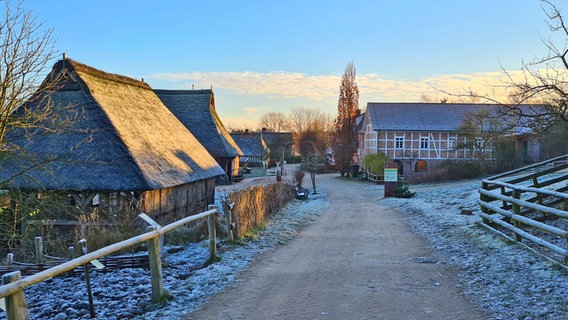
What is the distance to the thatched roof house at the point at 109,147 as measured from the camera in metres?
13.8

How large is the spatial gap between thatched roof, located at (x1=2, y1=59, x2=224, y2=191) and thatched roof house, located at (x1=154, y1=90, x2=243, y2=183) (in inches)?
615

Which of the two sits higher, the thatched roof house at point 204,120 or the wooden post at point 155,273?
the thatched roof house at point 204,120

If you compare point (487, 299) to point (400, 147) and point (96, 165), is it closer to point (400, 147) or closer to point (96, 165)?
point (96, 165)

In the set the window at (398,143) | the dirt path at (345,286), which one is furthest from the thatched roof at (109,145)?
the window at (398,143)

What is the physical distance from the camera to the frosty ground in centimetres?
558

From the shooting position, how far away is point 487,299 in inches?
228

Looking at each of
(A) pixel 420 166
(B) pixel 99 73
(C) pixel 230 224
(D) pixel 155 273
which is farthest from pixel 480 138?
(D) pixel 155 273

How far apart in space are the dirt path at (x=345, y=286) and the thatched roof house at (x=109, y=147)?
636 centimetres

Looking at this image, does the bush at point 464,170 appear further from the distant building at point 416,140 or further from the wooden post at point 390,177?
the wooden post at point 390,177

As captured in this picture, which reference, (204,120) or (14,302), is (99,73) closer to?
(14,302)

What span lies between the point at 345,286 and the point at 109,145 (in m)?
10.8

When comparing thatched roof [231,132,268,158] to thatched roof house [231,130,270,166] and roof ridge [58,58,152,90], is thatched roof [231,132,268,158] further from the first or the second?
roof ridge [58,58,152,90]

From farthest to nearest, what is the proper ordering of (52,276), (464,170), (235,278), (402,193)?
(464,170)
(402,193)
(235,278)
(52,276)

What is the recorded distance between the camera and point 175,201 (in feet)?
56.2
